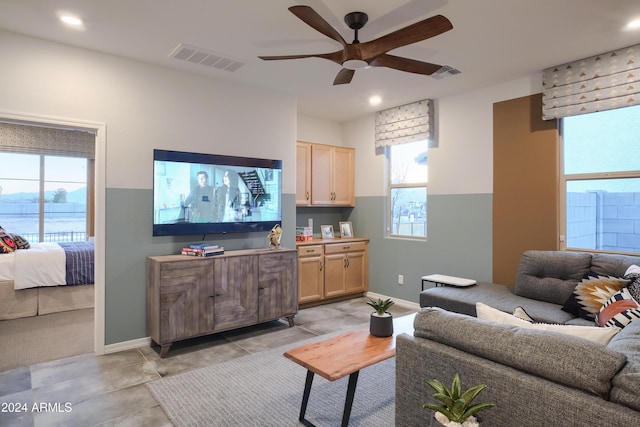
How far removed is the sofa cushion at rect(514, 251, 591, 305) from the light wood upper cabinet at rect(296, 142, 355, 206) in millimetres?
2678

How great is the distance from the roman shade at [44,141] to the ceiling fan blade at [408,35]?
4.99 meters

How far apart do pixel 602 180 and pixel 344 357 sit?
3042 millimetres

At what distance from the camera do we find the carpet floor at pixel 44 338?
317 centimetres

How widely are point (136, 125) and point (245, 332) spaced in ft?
7.72

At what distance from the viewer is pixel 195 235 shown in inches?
149

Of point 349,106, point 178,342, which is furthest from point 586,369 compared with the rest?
point 349,106

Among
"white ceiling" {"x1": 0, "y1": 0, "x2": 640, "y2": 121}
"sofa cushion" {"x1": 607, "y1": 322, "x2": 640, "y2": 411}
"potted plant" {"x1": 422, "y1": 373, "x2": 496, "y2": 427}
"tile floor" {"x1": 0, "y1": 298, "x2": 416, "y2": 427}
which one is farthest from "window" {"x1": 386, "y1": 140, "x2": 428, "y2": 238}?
"potted plant" {"x1": 422, "y1": 373, "x2": 496, "y2": 427}

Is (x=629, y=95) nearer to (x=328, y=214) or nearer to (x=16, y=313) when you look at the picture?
(x=328, y=214)

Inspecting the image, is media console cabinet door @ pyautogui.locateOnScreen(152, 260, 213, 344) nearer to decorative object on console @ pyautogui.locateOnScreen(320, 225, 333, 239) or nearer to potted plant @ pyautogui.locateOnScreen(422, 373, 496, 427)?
decorative object on console @ pyautogui.locateOnScreen(320, 225, 333, 239)

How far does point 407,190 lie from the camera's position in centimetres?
509

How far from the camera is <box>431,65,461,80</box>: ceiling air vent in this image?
3.58m

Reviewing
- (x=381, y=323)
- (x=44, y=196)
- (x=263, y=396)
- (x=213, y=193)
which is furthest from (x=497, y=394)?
(x=44, y=196)

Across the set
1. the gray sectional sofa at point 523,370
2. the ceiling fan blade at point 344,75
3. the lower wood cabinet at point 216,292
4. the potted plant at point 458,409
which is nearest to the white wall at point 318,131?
the lower wood cabinet at point 216,292

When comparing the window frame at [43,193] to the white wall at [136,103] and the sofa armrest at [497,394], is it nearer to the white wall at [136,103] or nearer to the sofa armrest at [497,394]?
the white wall at [136,103]
